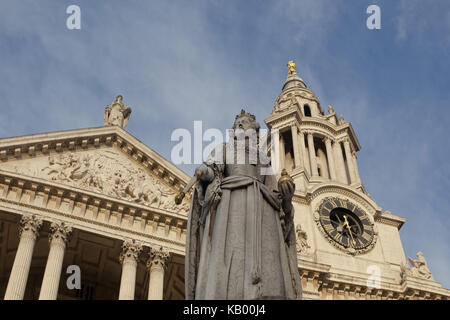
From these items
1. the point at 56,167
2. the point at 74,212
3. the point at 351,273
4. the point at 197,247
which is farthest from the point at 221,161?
the point at 351,273

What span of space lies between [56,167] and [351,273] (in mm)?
17405

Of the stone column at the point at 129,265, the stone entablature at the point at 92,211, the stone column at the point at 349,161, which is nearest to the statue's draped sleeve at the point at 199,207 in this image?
the stone column at the point at 129,265

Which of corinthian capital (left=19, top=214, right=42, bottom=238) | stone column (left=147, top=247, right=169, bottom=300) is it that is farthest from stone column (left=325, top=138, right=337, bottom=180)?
corinthian capital (left=19, top=214, right=42, bottom=238)

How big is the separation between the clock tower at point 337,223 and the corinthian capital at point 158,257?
24.5 feet

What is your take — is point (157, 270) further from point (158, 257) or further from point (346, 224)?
point (346, 224)

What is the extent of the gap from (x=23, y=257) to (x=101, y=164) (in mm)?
6453

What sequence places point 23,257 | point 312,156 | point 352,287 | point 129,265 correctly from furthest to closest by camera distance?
1. point 312,156
2. point 352,287
3. point 129,265
4. point 23,257

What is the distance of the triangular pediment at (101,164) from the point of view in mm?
24094

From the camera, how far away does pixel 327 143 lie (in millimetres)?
41125

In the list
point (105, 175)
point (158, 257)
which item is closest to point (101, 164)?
point (105, 175)

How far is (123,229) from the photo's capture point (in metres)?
23.5

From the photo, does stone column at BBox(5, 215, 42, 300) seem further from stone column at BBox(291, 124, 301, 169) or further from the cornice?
the cornice

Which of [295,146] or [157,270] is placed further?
[295,146]

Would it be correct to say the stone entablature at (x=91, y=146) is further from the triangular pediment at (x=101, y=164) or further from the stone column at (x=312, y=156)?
the stone column at (x=312, y=156)
